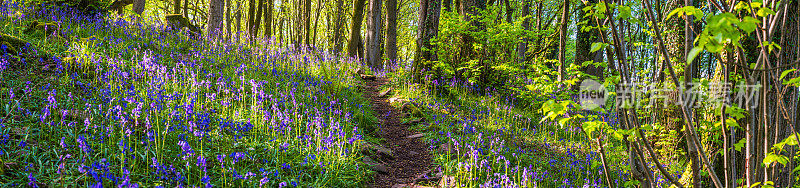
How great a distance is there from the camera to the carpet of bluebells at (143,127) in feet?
9.02

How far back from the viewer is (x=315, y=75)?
7637 millimetres

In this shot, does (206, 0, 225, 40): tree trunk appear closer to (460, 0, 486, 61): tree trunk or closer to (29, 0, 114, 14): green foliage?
(29, 0, 114, 14): green foliage

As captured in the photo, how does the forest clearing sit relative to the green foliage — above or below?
below

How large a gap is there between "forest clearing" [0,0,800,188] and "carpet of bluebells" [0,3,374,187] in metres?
0.02

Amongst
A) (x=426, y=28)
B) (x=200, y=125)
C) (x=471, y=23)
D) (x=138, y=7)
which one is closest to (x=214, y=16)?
(x=138, y=7)

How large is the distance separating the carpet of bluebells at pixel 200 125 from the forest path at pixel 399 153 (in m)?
0.17

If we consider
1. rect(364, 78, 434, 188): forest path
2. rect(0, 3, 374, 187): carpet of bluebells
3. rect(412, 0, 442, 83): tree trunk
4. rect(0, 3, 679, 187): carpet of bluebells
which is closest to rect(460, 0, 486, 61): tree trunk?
rect(412, 0, 442, 83): tree trunk

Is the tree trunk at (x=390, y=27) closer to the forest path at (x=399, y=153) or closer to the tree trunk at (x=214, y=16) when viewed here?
the tree trunk at (x=214, y=16)

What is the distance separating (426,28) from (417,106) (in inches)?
68.5

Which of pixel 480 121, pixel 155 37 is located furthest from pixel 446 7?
pixel 155 37

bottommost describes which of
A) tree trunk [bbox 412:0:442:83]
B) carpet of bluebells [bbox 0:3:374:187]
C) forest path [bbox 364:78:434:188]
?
forest path [bbox 364:78:434:188]

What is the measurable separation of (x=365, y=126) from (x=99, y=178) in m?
3.35

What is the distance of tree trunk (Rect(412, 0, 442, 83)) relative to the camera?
7430mm

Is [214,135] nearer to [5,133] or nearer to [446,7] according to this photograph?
[5,133]
